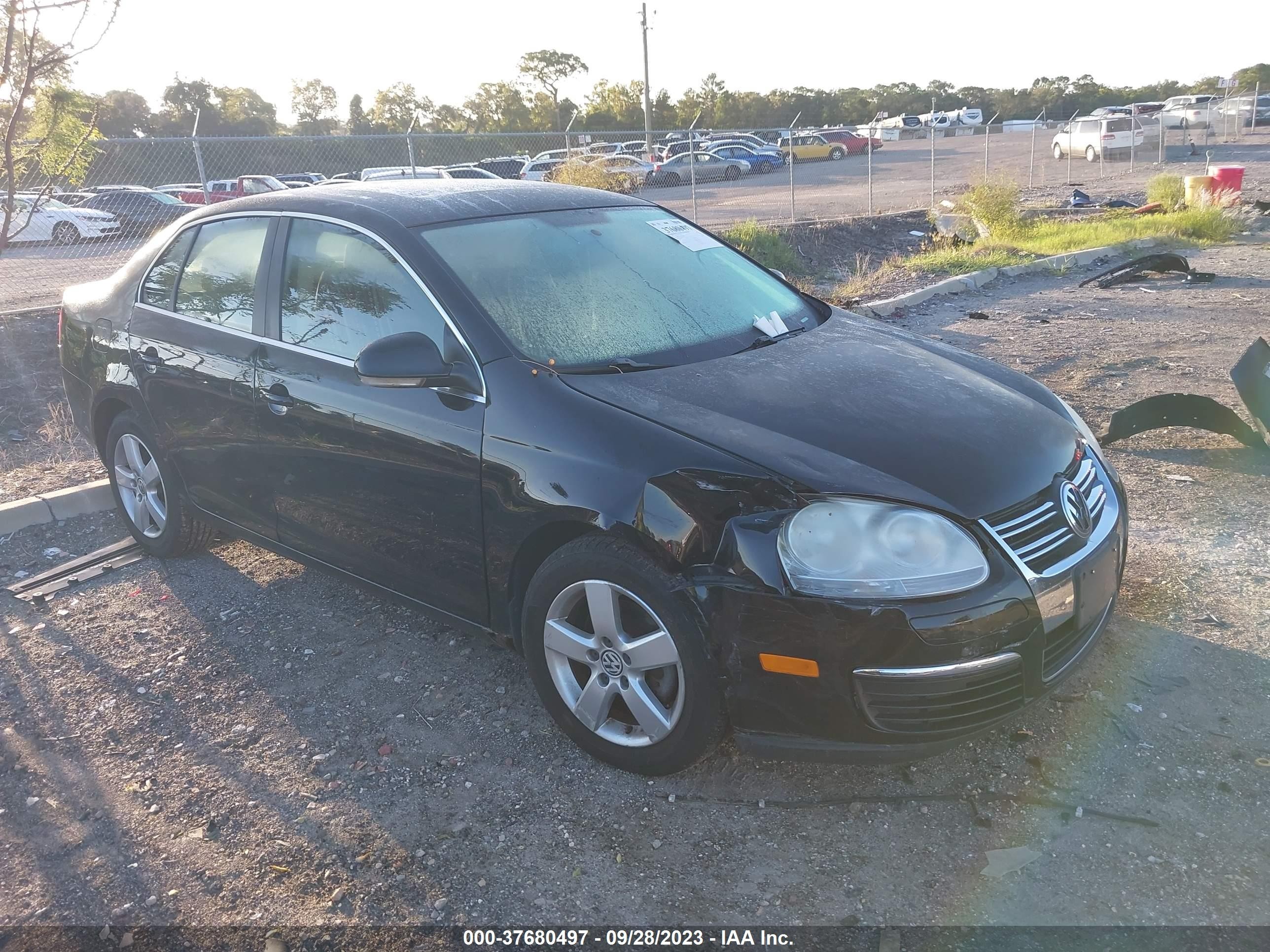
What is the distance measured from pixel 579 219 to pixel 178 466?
7.05 ft

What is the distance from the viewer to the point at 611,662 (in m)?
2.93

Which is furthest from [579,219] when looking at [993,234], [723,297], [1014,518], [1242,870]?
[993,234]

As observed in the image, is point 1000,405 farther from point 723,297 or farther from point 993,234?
point 993,234

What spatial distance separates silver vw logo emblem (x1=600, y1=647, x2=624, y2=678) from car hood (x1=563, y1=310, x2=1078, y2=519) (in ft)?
2.28

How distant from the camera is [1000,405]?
3244 millimetres

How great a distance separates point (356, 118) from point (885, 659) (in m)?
75.4

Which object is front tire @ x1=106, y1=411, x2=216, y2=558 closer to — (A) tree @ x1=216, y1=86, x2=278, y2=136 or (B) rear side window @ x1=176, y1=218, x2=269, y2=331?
(B) rear side window @ x1=176, y1=218, x2=269, y2=331

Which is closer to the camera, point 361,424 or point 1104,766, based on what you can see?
point 1104,766

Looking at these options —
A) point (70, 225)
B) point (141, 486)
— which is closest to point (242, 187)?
point (70, 225)

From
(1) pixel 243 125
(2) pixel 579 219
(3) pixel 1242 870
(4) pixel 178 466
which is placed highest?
(1) pixel 243 125

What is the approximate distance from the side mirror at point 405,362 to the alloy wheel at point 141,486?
203 cm

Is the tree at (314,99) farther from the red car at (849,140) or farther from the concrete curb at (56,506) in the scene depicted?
the concrete curb at (56,506)

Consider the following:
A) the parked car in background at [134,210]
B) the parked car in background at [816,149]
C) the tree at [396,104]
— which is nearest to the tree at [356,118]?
the tree at [396,104]

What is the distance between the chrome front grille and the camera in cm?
269
